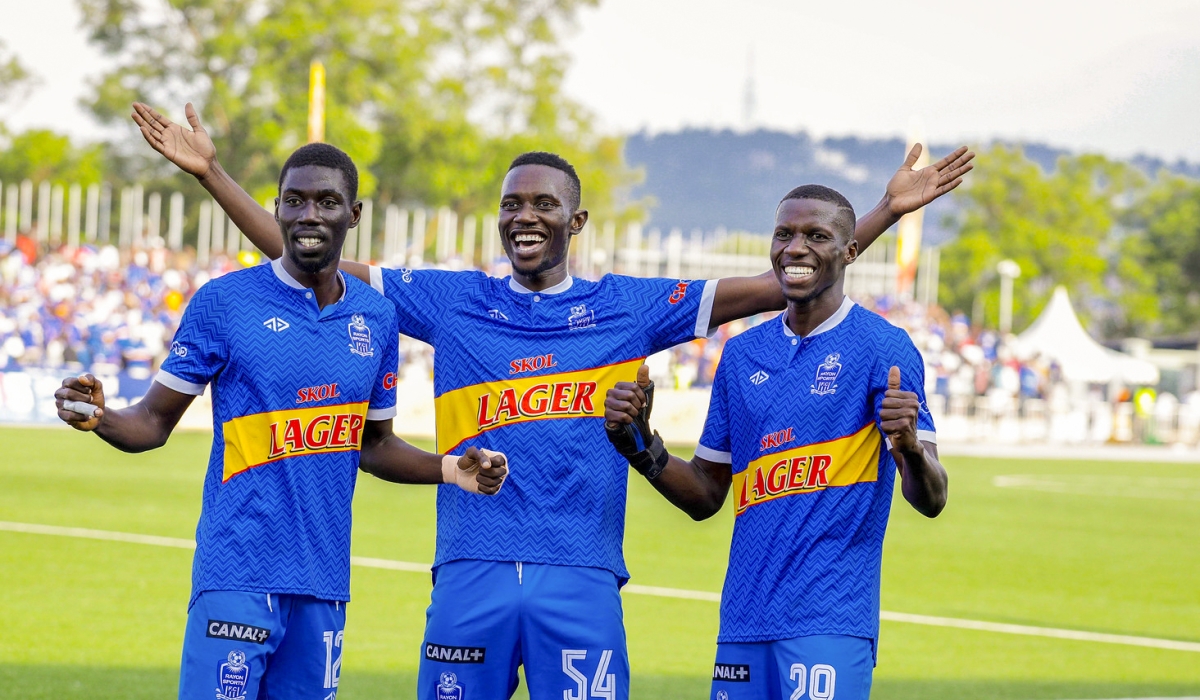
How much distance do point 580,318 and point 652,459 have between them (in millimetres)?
641

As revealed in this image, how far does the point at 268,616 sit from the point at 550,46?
6416cm

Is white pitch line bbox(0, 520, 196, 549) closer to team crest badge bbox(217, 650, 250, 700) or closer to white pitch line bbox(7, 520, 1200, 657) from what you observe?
white pitch line bbox(7, 520, 1200, 657)

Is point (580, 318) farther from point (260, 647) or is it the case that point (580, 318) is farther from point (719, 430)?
point (260, 647)

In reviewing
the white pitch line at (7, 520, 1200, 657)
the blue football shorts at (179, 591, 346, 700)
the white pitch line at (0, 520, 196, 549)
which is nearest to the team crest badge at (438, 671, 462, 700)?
the blue football shorts at (179, 591, 346, 700)

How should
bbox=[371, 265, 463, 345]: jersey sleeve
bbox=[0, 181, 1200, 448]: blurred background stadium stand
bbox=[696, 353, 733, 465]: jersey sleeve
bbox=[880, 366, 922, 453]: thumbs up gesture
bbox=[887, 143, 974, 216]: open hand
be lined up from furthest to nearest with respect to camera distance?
bbox=[0, 181, 1200, 448]: blurred background stadium stand
bbox=[887, 143, 974, 216]: open hand
bbox=[371, 265, 463, 345]: jersey sleeve
bbox=[696, 353, 733, 465]: jersey sleeve
bbox=[880, 366, 922, 453]: thumbs up gesture

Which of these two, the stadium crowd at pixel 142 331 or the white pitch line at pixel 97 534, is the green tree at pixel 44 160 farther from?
the white pitch line at pixel 97 534

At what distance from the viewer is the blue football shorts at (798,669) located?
4863 millimetres

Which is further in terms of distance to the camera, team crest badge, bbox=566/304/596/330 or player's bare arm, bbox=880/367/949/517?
team crest badge, bbox=566/304/596/330

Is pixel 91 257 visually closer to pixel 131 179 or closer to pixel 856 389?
pixel 131 179

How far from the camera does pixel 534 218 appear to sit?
5.31m

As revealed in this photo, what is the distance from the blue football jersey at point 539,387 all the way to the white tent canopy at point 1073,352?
41.3 m

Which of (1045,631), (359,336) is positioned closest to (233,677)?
(359,336)

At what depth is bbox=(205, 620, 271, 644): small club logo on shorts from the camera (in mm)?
4816

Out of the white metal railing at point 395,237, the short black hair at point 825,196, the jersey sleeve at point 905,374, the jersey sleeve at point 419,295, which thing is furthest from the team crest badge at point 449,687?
the white metal railing at point 395,237
